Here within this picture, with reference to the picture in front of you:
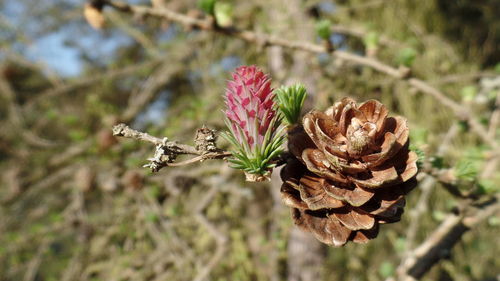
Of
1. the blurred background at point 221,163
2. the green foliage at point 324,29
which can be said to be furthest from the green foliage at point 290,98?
the blurred background at point 221,163

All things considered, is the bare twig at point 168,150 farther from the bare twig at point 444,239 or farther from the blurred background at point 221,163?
the blurred background at point 221,163

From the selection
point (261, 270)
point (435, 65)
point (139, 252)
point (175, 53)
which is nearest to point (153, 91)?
point (175, 53)

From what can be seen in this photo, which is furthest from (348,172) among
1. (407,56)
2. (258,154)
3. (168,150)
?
(407,56)

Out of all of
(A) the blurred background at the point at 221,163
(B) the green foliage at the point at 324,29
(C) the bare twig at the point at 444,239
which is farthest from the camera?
(A) the blurred background at the point at 221,163

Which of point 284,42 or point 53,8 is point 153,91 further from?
point 53,8

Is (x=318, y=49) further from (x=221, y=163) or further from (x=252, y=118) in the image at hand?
(x=221, y=163)

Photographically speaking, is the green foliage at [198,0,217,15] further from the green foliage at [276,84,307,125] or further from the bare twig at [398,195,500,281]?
the bare twig at [398,195,500,281]
